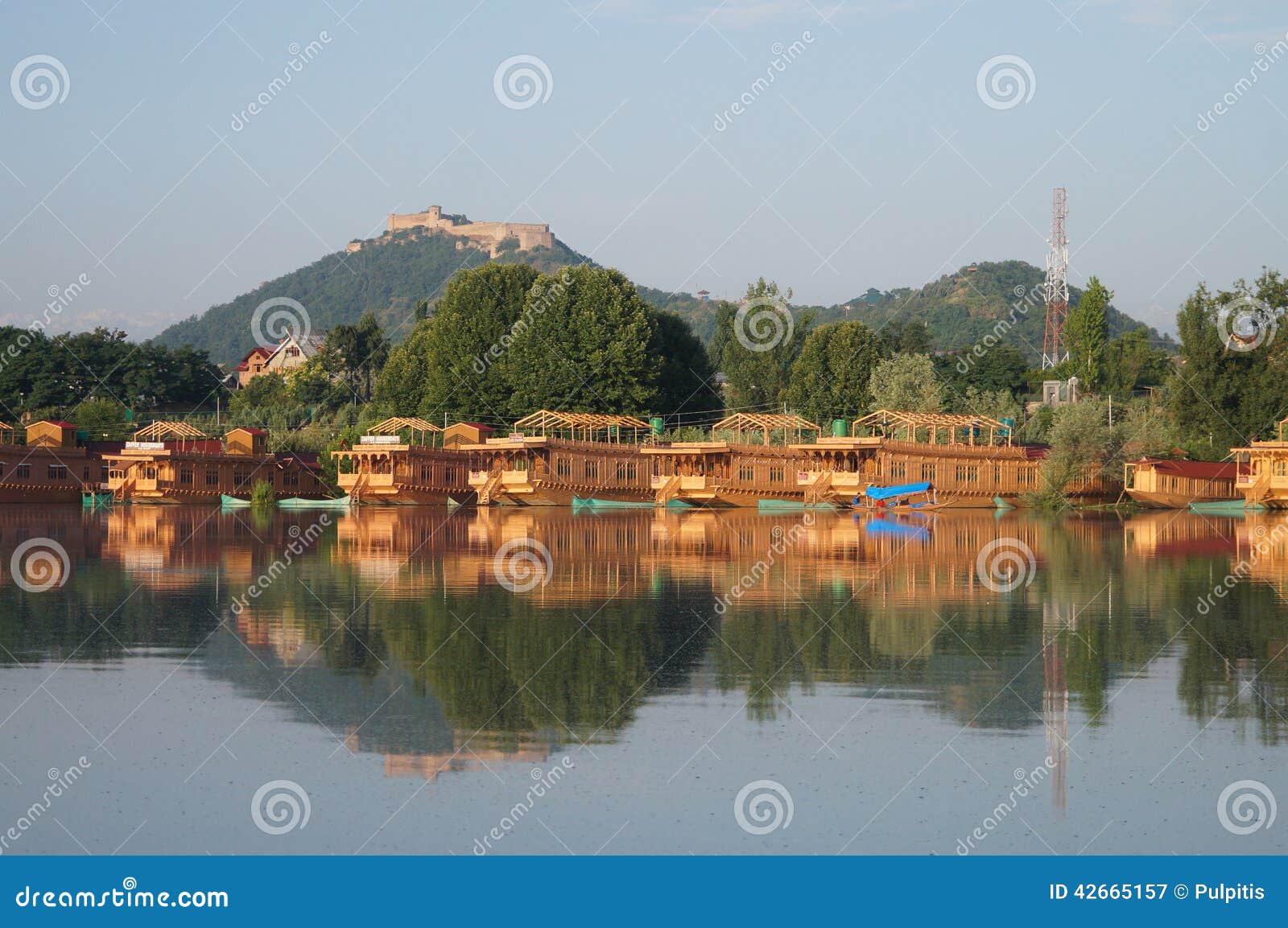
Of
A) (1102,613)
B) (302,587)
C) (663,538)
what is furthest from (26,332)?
(1102,613)

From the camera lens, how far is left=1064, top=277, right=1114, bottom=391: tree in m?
105

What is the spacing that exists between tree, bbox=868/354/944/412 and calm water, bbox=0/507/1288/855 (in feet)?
168

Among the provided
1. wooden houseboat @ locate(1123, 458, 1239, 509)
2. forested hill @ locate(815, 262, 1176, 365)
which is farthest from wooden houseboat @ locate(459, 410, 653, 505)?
forested hill @ locate(815, 262, 1176, 365)

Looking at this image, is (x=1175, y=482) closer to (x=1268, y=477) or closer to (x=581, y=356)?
(x=1268, y=477)

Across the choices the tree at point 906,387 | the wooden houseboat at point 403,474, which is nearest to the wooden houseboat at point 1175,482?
the tree at point 906,387

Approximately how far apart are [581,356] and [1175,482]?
3215 centimetres

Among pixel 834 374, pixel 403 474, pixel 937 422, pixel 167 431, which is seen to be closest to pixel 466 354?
pixel 403 474

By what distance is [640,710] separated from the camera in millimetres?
14664

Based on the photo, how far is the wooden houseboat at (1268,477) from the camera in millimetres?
59100

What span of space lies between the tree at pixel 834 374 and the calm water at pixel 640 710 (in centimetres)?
5980

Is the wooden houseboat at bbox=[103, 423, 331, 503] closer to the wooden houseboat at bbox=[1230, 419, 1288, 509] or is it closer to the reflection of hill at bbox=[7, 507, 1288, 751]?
the reflection of hill at bbox=[7, 507, 1288, 751]

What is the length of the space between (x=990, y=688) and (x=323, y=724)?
6.87m

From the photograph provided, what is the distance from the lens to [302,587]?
25734 millimetres

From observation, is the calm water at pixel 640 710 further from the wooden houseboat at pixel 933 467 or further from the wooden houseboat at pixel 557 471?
the wooden houseboat at pixel 557 471
